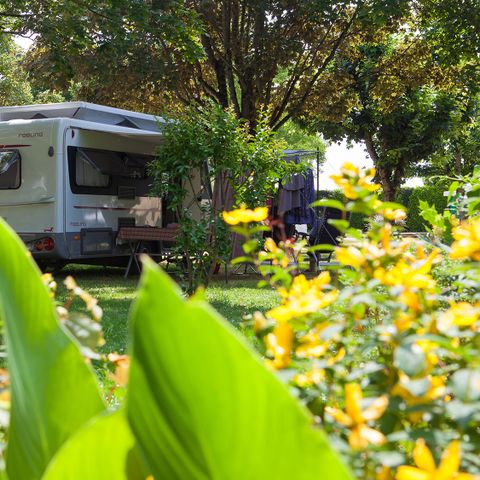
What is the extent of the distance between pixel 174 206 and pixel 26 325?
6696mm

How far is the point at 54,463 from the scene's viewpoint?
828mm

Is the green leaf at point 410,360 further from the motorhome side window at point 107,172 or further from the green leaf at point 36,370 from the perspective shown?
the motorhome side window at point 107,172

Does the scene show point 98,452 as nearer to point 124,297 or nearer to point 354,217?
point 124,297

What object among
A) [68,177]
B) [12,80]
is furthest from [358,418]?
[12,80]

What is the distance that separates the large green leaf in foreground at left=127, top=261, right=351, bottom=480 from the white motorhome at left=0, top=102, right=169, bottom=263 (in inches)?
368

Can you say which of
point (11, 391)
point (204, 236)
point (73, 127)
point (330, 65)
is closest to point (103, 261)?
point (73, 127)

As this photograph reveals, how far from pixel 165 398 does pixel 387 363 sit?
1.27 feet

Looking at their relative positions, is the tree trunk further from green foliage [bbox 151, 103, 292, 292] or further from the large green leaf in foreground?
the large green leaf in foreground

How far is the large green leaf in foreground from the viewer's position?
669 mm

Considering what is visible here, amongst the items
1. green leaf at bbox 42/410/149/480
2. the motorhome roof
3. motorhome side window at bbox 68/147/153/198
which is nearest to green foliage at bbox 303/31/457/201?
the motorhome roof

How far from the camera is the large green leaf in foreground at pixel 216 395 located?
0.67 m

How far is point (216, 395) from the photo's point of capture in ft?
2.27

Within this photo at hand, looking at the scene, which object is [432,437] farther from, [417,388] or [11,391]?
[11,391]

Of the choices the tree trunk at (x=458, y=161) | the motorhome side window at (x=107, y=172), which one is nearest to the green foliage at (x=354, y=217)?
the motorhome side window at (x=107, y=172)
